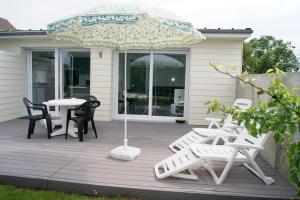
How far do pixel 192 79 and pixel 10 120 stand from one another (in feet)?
17.6

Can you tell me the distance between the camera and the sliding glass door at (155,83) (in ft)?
24.7

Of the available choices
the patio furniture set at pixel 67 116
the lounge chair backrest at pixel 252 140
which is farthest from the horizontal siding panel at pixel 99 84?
the lounge chair backrest at pixel 252 140

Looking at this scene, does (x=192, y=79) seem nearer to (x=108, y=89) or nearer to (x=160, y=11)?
(x=108, y=89)

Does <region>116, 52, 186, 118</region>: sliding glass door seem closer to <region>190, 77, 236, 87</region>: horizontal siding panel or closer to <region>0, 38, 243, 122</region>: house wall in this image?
<region>0, 38, 243, 122</region>: house wall

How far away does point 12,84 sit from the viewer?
7438 mm

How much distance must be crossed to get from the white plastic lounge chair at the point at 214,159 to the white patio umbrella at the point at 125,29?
81cm

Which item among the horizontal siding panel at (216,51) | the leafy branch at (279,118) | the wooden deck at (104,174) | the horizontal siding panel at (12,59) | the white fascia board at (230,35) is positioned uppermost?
the white fascia board at (230,35)

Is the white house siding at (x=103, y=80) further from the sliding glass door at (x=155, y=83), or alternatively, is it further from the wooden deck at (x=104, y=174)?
the wooden deck at (x=104, y=174)

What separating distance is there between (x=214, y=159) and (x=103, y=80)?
16.3ft

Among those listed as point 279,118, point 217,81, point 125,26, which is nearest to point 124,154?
point 125,26

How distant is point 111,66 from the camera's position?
7457mm

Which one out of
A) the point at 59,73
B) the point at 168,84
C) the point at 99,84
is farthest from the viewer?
the point at 59,73

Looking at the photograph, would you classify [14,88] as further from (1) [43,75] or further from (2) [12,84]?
(1) [43,75]

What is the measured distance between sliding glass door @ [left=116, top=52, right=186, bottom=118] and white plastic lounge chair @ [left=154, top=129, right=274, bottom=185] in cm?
401
